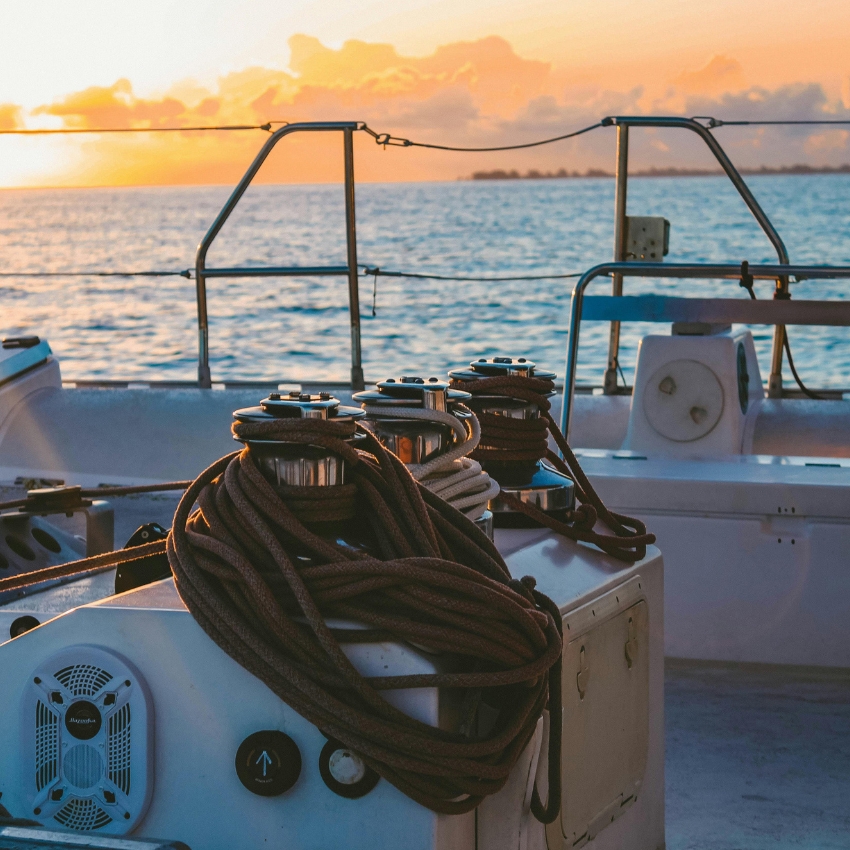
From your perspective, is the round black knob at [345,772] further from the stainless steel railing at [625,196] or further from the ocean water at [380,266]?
the ocean water at [380,266]

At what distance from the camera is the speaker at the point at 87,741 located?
1013mm

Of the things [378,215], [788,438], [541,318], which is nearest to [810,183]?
[378,215]

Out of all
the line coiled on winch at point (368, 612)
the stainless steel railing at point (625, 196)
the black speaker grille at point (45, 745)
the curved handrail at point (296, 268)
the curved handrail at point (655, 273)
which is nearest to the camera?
the line coiled on winch at point (368, 612)

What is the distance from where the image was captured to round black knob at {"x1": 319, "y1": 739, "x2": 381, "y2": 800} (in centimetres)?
96

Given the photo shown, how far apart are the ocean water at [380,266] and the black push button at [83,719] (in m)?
8.55

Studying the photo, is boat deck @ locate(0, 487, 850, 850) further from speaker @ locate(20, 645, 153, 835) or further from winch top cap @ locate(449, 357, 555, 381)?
winch top cap @ locate(449, 357, 555, 381)

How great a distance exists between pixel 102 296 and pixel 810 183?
3242cm

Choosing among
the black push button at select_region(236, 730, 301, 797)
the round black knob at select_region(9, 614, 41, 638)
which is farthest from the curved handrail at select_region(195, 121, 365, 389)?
the black push button at select_region(236, 730, 301, 797)

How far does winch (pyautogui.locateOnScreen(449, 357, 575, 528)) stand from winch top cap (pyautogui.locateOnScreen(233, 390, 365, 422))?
38 centimetres

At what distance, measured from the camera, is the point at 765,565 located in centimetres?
228

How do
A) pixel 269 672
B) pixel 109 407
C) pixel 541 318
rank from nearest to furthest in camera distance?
pixel 269 672
pixel 109 407
pixel 541 318

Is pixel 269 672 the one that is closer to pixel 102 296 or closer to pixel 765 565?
pixel 765 565

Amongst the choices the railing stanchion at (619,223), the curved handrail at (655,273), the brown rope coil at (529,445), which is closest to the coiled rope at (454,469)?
the brown rope coil at (529,445)

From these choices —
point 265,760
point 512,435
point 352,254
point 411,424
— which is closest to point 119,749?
point 265,760
